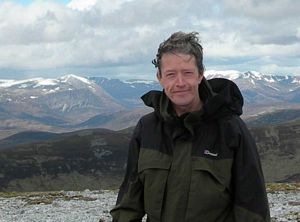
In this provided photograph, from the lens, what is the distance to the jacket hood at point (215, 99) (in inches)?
246

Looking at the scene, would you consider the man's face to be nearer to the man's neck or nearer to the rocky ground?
the man's neck

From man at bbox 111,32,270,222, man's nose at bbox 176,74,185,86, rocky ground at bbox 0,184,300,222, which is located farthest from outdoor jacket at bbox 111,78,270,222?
rocky ground at bbox 0,184,300,222

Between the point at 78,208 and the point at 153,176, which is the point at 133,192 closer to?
the point at 153,176

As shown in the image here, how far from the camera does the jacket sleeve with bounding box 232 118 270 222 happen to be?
247 inches

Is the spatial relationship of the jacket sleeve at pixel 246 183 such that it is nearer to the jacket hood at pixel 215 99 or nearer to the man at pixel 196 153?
the man at pixel 196 153

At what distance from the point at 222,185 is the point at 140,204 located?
1.31 m

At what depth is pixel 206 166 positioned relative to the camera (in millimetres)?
6180

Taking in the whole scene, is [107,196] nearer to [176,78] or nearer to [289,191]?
[289,191]

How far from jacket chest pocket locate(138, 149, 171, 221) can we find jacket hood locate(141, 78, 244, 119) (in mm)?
581

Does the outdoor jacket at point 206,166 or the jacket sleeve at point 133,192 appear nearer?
the outdoor jacket at point 206,166

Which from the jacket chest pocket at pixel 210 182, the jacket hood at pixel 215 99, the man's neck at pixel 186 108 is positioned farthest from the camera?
the man's neck at pixel 186 108

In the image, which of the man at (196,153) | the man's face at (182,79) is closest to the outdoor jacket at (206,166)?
the man at (196,153)

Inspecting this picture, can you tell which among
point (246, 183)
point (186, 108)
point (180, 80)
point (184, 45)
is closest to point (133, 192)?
point (186, 108)

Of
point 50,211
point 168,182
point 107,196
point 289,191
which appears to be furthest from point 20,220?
point 168,182
